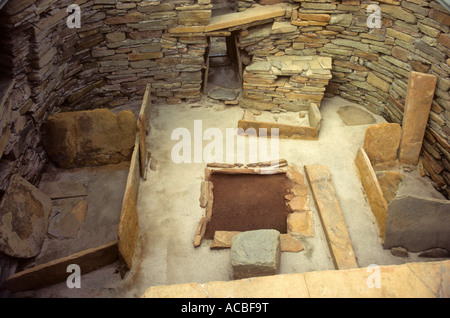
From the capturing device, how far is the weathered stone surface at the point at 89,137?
17.2 ft

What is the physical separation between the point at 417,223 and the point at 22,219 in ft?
15.5

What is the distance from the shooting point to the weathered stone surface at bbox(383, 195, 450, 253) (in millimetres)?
4246

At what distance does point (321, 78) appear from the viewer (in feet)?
21.0

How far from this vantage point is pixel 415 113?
18.2 ft

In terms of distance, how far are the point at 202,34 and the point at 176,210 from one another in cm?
320

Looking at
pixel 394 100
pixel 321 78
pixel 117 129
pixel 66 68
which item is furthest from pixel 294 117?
pixel 66 68

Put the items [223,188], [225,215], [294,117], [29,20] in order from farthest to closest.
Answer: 1. [294,117]
2. [223,188]
3. [225,215]
4. [29,20]

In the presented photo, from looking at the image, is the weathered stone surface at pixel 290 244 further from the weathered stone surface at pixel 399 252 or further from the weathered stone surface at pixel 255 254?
the weathered stone surface at pixel 399 252

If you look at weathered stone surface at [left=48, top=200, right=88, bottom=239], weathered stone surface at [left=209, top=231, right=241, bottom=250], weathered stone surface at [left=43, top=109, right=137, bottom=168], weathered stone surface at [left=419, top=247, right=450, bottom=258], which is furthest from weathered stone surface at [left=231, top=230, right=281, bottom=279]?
weathered stone surface at [left=43, top=109, right=137, bottom=168]

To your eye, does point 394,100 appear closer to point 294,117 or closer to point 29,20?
point 294,117

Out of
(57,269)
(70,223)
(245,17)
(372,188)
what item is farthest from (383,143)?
(57,269)

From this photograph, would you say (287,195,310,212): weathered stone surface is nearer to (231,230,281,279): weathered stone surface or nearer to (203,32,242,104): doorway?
(231,230,281,279): weathered stone surface

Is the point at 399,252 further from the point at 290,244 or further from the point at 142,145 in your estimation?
the point at 142,145

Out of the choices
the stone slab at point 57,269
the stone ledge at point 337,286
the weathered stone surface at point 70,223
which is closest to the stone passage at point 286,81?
the weathered stone surface at point 70,223
